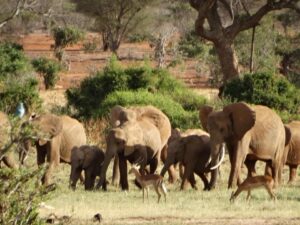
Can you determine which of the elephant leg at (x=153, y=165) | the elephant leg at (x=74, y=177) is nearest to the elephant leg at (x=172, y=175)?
the elephant leg at (x=153, y=165)

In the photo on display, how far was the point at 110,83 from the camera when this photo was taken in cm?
3048

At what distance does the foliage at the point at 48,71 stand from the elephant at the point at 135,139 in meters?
21.7

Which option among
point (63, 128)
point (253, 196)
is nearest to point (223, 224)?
point (253, 196)

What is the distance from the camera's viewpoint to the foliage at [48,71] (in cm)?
4194

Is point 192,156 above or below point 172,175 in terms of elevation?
above

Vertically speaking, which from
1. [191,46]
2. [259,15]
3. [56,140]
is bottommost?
[191,46]

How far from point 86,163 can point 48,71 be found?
24.2m

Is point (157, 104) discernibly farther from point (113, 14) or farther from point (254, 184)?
point (113, 14)

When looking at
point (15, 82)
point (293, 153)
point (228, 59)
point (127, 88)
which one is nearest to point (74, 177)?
point (293, 153)

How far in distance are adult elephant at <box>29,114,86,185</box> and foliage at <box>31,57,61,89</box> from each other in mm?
21185

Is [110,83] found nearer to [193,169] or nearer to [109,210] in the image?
[193,169]

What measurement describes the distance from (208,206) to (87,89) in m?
16.1

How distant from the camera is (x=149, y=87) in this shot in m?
30.3

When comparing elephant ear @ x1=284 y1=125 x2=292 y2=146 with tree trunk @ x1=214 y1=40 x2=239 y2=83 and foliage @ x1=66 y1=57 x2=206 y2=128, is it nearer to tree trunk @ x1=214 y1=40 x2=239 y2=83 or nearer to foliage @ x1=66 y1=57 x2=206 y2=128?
foliage @ x1=66 y1=57 x2=206 y2=128
